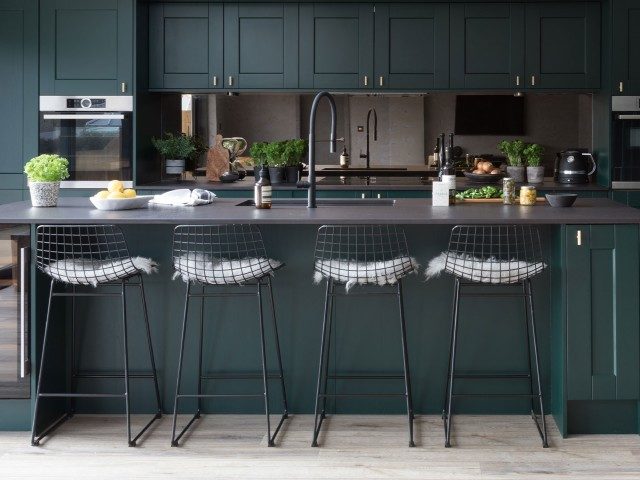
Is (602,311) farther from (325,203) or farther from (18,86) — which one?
(18,86)

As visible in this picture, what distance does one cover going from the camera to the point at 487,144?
7.52 meters

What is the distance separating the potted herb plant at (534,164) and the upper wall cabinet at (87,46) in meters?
2.83

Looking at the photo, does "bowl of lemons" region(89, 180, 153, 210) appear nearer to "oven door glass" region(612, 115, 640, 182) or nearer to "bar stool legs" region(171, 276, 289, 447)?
"bar stool legs" region(171, 276, 289, 447)

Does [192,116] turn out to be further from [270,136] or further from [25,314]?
[25,314]

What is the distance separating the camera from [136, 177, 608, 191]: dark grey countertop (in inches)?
264

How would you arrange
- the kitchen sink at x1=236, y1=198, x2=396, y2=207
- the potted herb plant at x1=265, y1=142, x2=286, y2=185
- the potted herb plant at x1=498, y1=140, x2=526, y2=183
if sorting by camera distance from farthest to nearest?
1. the potted herb plant at x1=498, y1=140, x2=526, y2=183
2. the potted herb plant at x1=265, y1=142, x2=286, y2=185
3. the kitchen sink at x1=236, y1=198, x2=396, y2=207

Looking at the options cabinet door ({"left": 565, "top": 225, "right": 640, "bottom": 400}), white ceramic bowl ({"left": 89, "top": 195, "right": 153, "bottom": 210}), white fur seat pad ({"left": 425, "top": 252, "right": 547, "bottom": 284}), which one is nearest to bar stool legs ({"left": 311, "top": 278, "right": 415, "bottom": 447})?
white fur seat pad ({"left": 425, "top": 252, "right": 547, "bottom": 284})

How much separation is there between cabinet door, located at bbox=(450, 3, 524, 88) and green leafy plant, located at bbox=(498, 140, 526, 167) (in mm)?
435

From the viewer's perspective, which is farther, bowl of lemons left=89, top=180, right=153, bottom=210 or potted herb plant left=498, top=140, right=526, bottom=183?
potted herb plant left=498, top=140, right=526, bottom=183

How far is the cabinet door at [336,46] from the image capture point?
6.86 meters

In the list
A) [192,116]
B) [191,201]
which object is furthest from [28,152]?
[191,201]

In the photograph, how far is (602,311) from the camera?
4.30 meters

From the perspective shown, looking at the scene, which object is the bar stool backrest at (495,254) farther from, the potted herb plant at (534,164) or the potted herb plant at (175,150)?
the potted herb plant at (175,150)

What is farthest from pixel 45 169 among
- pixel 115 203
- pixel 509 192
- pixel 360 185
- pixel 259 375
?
pixel 360 185
